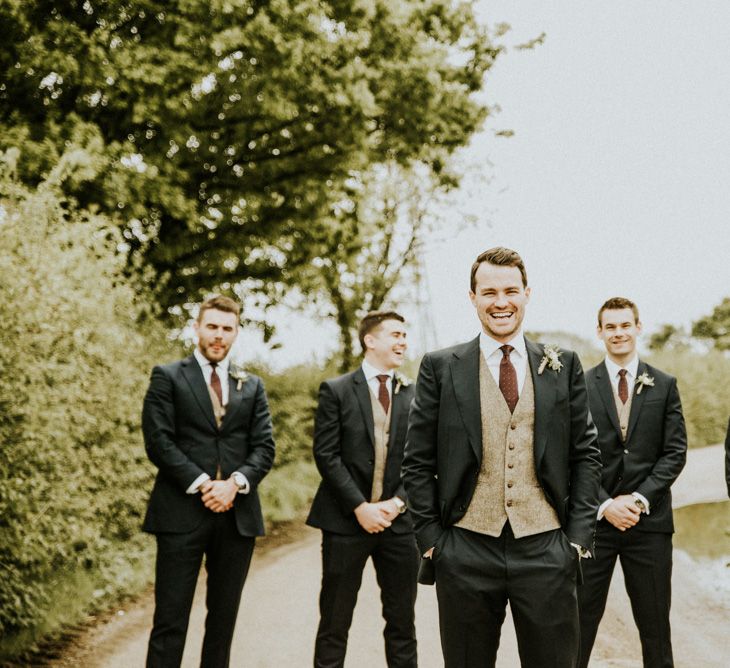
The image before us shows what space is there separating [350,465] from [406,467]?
1469 millimetres

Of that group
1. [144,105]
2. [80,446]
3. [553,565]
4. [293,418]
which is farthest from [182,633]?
[293,418]

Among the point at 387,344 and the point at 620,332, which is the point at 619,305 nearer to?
the point at 620,332

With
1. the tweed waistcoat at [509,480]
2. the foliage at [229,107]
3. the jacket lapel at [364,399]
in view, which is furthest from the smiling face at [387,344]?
the foliage at [229,107]

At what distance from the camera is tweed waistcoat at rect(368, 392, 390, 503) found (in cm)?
473

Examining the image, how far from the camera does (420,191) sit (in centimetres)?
2248

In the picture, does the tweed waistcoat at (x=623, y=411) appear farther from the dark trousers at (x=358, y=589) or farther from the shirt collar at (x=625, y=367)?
the dark trousers at (x=358, y=589)

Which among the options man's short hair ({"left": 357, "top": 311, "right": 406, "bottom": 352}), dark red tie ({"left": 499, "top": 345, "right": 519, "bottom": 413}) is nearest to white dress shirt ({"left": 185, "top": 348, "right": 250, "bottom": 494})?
man's short hair ({"left": 357, "top": 311, "right": 406, "bottom": 352})

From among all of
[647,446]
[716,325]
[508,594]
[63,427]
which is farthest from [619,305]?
[716,325]

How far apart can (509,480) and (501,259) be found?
3.10ft

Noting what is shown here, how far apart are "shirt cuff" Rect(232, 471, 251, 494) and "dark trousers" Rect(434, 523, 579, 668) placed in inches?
69.4

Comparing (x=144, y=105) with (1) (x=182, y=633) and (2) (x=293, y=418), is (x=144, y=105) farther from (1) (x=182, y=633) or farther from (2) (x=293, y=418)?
(1) (x=182, y=633)

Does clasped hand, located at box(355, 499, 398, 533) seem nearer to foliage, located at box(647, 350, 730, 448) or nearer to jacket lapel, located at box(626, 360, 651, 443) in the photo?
jacket lapel, located at box(626, 360, 651, 443)

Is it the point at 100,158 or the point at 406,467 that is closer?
the point at 406,467

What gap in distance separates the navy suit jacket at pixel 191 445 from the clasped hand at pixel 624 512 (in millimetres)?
2143
